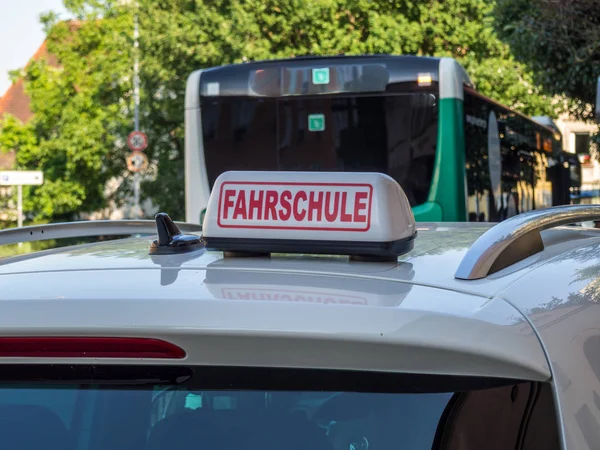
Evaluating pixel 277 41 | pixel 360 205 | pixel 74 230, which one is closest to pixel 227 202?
pixel 360 205

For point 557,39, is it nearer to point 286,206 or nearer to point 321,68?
point 321,68

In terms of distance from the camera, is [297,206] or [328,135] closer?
[297,206]

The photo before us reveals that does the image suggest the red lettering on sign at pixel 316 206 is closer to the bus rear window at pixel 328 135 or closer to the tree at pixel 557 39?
the bus rear window at pixel 328 135

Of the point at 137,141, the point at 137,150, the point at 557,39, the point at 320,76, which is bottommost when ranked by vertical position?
the point at 137,150

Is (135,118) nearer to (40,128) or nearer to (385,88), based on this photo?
(40,128)

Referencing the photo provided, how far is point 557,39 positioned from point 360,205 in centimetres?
1570

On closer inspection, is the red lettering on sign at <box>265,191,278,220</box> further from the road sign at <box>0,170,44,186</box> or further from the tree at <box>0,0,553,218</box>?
the road sign at <box>0,170,44,186</box>

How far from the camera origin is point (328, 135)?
33.9 ft

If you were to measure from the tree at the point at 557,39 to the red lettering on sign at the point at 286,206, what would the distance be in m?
14.4

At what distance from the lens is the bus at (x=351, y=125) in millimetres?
9945

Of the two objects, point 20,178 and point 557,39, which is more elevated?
point 557,39

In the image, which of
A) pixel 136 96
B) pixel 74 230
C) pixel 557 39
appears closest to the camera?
pixel 74 230

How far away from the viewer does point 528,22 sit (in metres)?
17.0

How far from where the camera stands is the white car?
146cm
